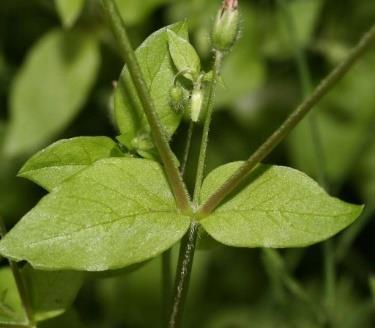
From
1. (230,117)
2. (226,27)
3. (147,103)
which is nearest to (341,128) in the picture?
(230,117)

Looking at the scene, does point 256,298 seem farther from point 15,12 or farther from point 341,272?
point 15,12

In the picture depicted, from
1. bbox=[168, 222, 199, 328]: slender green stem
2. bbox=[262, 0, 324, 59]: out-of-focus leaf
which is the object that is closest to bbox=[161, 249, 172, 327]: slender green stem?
bbox=[168, 222, 199, 328]: slender green stem

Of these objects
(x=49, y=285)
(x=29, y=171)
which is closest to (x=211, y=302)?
(x=49, y=285)

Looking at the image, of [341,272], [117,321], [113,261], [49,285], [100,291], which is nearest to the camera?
[113,261]

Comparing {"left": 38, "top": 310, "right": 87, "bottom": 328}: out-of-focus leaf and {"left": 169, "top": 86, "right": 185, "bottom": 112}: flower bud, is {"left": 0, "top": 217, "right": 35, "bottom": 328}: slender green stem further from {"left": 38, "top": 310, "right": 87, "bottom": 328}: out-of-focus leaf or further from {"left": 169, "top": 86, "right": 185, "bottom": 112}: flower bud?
{"left": 169, "top": 86, "right": 185, "bottom": 112}: flower bud

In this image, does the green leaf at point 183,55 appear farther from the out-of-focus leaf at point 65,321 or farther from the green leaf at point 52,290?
the out-of-focus leaf at point 65,321

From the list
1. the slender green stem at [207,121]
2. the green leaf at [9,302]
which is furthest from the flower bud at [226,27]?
the green leaf at [9,302]
